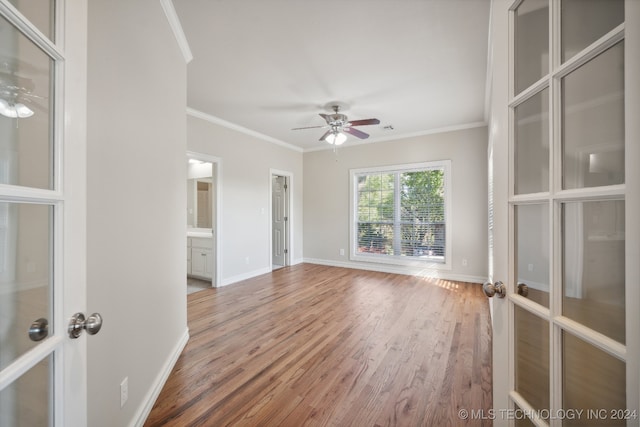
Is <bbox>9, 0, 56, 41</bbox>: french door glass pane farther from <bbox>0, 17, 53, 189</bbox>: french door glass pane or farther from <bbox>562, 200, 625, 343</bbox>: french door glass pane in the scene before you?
<bbox>562, 200, 625, 343</bbox>: french door glass pane

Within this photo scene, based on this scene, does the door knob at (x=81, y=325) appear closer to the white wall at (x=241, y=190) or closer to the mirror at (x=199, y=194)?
the white wall at (x=241, y=190)

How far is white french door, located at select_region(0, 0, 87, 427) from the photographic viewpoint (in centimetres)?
60

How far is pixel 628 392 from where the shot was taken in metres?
0.57

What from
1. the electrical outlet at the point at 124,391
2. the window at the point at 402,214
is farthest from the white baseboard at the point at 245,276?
the electrical outlet at the point at 124,391

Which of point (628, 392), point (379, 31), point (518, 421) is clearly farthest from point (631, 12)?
point (379, 31)

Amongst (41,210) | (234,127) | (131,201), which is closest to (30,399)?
→ (41,210)

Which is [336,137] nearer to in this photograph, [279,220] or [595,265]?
[279,220]

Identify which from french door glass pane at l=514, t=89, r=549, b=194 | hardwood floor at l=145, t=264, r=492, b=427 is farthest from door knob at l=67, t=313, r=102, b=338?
french door glass pane at l=514, t=89, r=549, b=194

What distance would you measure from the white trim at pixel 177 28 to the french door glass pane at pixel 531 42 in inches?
83.2

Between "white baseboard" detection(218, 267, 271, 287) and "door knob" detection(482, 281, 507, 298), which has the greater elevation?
"door knob" detection(482, 281, 507, 298)

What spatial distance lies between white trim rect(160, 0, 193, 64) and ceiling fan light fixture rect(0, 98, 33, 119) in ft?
5.39

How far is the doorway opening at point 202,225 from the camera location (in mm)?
4152

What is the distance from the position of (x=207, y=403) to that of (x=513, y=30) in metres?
2.49

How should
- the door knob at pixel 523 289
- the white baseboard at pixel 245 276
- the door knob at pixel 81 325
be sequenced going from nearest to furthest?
1. the door knob at pixel 81 325
2. the door knob at pixel 523 289
3. the white baseboard at pixel 245 276
